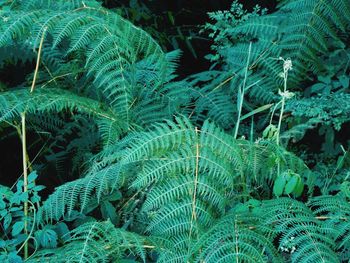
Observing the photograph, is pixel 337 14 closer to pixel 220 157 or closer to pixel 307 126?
pixel 307 126

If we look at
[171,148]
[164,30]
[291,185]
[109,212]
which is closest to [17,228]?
[109,212]

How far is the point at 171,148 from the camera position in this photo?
2.07 m

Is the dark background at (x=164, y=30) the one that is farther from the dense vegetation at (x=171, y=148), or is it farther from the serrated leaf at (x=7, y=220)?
the serrated leaf at (x=7, y=220)

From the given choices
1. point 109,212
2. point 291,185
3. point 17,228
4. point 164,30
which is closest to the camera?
point 291,185

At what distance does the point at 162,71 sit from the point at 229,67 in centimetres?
80

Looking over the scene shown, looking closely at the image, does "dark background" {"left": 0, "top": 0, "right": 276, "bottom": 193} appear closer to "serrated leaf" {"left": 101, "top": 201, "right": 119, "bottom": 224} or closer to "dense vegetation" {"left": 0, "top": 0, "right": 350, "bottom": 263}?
"dense vegetation" {"left": 0, "top": 0, "right": 350, "bottom": 263}

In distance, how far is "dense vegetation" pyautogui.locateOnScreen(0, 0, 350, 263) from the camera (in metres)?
1.91

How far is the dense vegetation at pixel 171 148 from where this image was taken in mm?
1908

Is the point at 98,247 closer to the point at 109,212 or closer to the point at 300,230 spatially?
the point at 109,212

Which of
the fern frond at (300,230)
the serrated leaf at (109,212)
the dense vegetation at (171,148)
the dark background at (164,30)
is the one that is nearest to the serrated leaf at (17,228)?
the dense vegetation at (171,148)

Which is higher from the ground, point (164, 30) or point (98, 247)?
point (164, 30)

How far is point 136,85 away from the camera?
2.79 metres

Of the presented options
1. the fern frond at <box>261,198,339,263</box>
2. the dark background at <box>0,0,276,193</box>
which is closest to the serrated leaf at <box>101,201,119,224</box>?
the fern frond at <box>261,198,339,263</box>

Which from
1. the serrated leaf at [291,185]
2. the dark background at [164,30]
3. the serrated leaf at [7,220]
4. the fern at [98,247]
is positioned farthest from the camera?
the dark background at [164,30]
